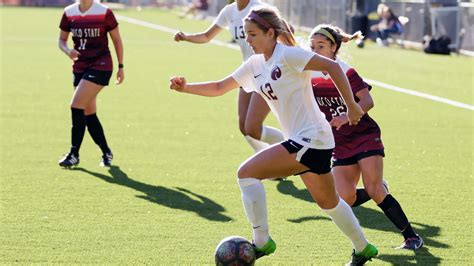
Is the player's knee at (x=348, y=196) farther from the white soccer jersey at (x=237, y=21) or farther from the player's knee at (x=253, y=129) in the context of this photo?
the white soccer jersey at (x=237, y=21)

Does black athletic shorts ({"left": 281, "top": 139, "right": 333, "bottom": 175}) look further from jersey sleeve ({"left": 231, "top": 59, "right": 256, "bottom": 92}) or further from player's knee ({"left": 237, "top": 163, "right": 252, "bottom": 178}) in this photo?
jersey sleeve ({"left": 231, "top": 59, "right": 256, "bottom": 92})

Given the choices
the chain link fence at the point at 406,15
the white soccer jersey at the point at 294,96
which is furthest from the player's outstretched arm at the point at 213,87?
the chain link fence at the point at 406,15

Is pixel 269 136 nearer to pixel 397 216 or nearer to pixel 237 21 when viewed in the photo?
pixel 237 21

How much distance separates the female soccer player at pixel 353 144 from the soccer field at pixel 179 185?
28 centimetres

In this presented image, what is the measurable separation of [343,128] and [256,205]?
1.40 m

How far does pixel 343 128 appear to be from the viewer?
8273 millimetres

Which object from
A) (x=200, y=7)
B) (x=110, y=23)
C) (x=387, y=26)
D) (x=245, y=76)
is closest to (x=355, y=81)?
(x=245, y=76)

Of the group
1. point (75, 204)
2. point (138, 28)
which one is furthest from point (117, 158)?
point (138, 28)

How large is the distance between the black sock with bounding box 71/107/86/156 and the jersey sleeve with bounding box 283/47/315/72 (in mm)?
5334

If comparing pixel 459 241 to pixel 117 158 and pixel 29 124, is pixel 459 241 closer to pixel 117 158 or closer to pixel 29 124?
pixel 117 158

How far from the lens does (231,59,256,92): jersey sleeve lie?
24.0 feet

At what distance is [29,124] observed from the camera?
15156mm

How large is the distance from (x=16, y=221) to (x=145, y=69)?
1654 cm

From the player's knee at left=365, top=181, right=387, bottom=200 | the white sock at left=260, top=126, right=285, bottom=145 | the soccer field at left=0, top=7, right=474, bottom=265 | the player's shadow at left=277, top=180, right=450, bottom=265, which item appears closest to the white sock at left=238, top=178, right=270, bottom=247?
the soccer field at left=0, top=7, right=474, bottom=265
